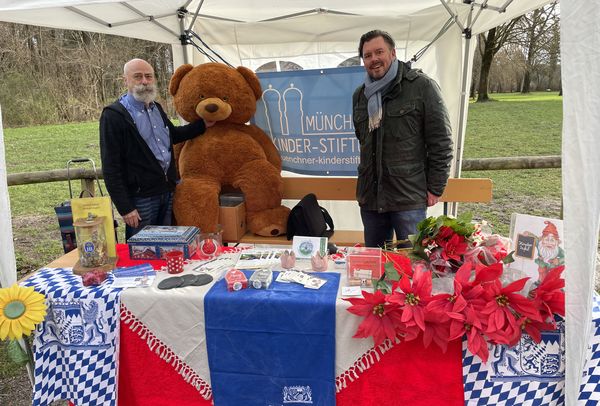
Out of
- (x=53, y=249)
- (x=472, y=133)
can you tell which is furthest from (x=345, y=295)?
(x=472, y=133)

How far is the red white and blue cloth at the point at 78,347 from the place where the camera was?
1.56m

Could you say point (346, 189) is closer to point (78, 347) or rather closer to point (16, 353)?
point (78, 347)

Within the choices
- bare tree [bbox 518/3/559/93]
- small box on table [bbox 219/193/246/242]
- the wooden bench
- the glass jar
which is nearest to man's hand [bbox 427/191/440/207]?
the wooden bench

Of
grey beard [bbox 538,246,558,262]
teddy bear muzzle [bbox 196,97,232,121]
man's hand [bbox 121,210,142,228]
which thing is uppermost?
teddy bear muzzle [bbox 196,97,232,121]

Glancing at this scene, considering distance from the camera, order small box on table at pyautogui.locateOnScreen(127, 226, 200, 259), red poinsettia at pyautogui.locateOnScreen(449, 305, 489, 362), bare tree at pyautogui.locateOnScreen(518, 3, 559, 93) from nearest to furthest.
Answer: red poinsettia at pyautogui.locateOnScreen(449, 305, 489, 362) → small box on table at pyautogui.locateOnScreen(127, 226, 200, 259) → bare tree at pyautogui.locateOnScreen(518, 3, 559, 93)

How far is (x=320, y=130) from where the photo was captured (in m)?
3.35

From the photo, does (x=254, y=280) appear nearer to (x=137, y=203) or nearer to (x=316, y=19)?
(x=137, y=203)

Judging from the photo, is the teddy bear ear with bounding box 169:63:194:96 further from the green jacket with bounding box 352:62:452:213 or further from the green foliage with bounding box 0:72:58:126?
the green foliage with bounding box 0:72:58:126

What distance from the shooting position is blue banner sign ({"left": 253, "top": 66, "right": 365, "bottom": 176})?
10.6 feet

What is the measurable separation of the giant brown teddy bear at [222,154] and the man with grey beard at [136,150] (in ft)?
0.85

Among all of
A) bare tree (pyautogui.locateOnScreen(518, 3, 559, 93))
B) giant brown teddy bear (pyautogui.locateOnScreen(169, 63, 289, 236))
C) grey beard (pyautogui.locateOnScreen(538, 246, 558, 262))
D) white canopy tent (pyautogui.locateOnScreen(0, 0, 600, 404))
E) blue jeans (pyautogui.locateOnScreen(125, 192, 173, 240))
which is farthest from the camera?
bare tree (pyautogui.locateOnScreen(518, 3, 559, 93))

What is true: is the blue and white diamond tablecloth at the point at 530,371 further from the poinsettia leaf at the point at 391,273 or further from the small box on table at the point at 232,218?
the small box on table at the point at 232,218

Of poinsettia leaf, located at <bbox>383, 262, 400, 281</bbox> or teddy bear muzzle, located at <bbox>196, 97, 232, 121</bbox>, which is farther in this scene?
teddy bear muzzle, located at <bbox>196, 97, 232, 121</bbox>

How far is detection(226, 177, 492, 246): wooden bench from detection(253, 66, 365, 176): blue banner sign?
16 cm
